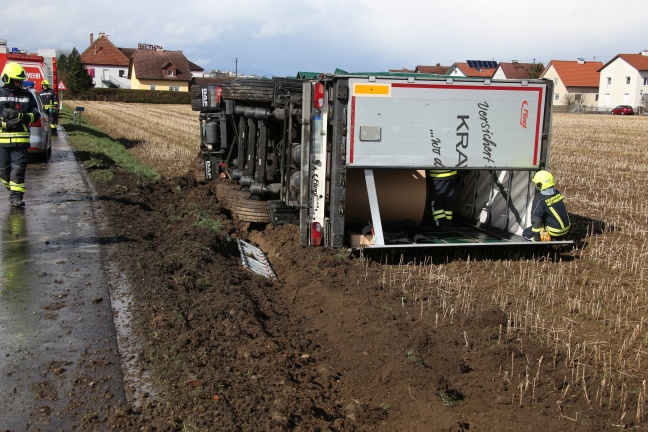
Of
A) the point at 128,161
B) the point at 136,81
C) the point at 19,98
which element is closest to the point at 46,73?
the point at 128,161

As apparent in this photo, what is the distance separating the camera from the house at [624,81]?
7856 centimetres

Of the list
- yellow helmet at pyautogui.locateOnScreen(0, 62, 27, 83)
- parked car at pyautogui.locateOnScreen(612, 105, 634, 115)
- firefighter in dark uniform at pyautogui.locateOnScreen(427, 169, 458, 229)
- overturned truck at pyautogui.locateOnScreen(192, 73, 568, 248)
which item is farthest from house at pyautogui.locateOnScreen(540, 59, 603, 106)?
yellow helmet at pyautogui.locateOnScreen(0, 62, 27, 83)

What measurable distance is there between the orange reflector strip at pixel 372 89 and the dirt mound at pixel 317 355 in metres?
1.76

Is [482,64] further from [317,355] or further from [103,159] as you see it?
[317,355]

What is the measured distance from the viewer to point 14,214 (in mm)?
9484

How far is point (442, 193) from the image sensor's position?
8.88 meters

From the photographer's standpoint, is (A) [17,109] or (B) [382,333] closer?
(B) [382,333]

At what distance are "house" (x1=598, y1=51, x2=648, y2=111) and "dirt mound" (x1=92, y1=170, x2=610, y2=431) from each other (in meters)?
77.2

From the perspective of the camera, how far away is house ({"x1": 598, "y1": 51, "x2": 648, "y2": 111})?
7856 centimetres

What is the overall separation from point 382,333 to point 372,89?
3085 mm

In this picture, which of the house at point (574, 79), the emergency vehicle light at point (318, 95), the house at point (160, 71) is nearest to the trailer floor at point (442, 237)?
the emergency vehicle light at point (318, 95)

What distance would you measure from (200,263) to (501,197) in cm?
Answer: 424

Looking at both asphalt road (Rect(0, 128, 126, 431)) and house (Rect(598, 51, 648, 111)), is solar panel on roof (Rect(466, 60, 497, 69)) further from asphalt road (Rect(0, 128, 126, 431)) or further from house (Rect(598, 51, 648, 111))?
asphalt road (Rect(0, 128, 126, 431))

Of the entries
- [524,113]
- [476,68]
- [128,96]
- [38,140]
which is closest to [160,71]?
[128,96]
